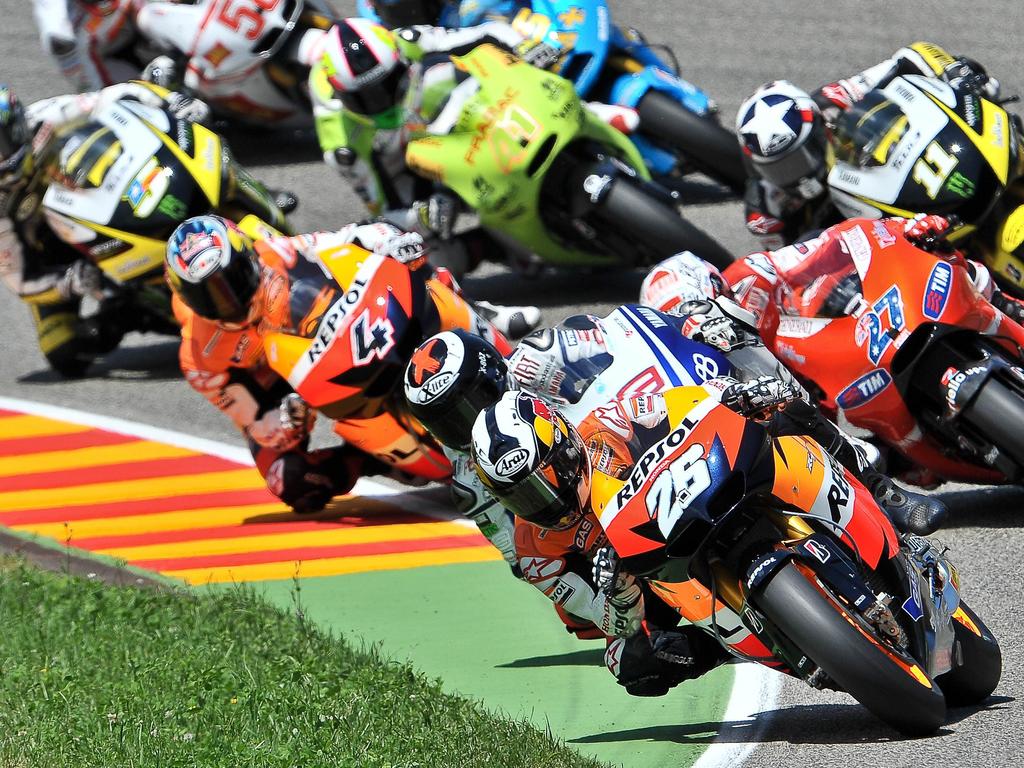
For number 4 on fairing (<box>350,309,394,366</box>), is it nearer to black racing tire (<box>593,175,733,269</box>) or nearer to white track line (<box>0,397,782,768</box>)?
white track line (<box>0,397,782,768</box>)

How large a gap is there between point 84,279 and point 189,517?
2530 millimetres

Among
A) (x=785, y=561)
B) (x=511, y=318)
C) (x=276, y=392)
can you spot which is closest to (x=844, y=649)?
(x=785, y=561)

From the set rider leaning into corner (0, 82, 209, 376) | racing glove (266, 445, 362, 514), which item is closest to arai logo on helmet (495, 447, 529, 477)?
racing glove (266, 445, 362, 514)

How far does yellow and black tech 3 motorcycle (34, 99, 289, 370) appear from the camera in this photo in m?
11.3

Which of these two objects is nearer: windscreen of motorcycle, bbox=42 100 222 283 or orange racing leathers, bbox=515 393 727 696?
orange racing leathers, bbox=515 393 727 696

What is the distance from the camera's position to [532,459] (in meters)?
5.71

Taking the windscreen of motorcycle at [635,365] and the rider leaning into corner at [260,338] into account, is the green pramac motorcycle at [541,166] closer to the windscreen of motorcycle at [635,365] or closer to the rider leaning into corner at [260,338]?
the rider leaning into corner at [260,338]

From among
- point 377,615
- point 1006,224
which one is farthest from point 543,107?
point 377,615

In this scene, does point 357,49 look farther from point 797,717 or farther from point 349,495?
point 797,717

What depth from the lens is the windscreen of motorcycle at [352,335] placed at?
8.79m

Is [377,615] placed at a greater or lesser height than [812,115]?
lesser

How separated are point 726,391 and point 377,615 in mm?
2921

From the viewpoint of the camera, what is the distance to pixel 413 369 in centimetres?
664

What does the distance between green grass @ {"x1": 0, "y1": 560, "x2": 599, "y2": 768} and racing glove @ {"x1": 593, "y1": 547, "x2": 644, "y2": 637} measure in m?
Result: 0.41
